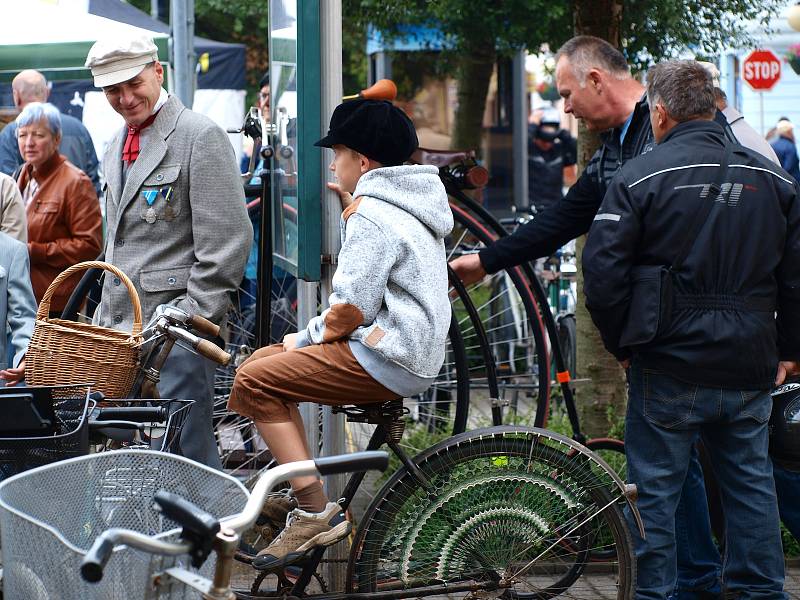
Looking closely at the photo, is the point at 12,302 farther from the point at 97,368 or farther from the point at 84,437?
the point at 84,437

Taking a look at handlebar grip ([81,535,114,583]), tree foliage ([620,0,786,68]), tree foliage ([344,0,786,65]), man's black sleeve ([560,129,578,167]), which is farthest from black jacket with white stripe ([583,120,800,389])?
man's black sleeve ([560,129,578,167])

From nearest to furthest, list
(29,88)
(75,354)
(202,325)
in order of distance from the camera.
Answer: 1. (75,354)
2. (202,325)
3. (29,88)

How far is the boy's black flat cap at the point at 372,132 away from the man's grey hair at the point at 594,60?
1032 millimetres

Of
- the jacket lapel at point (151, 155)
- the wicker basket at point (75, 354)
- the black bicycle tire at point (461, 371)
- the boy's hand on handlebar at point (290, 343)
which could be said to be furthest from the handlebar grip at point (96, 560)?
the black bicycle tire at point (461, 371)

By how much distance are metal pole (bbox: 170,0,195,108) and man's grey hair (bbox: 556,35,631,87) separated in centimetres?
375

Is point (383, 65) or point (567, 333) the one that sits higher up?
point (383, 65)

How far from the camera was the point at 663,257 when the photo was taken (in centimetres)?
377

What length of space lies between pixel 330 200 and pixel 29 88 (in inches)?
194

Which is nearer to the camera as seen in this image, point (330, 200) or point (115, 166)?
point (330, 200)

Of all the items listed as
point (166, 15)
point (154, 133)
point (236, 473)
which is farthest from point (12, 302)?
point (166, 15)

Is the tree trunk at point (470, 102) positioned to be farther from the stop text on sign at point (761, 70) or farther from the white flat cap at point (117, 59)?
the white flat cap at point (117, 59)

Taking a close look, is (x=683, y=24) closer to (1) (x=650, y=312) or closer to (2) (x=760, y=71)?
(1) (x=650, y=312)

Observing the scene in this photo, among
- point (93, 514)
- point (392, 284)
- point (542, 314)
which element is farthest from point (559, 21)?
point (93, 514)

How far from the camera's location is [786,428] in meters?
4.25
